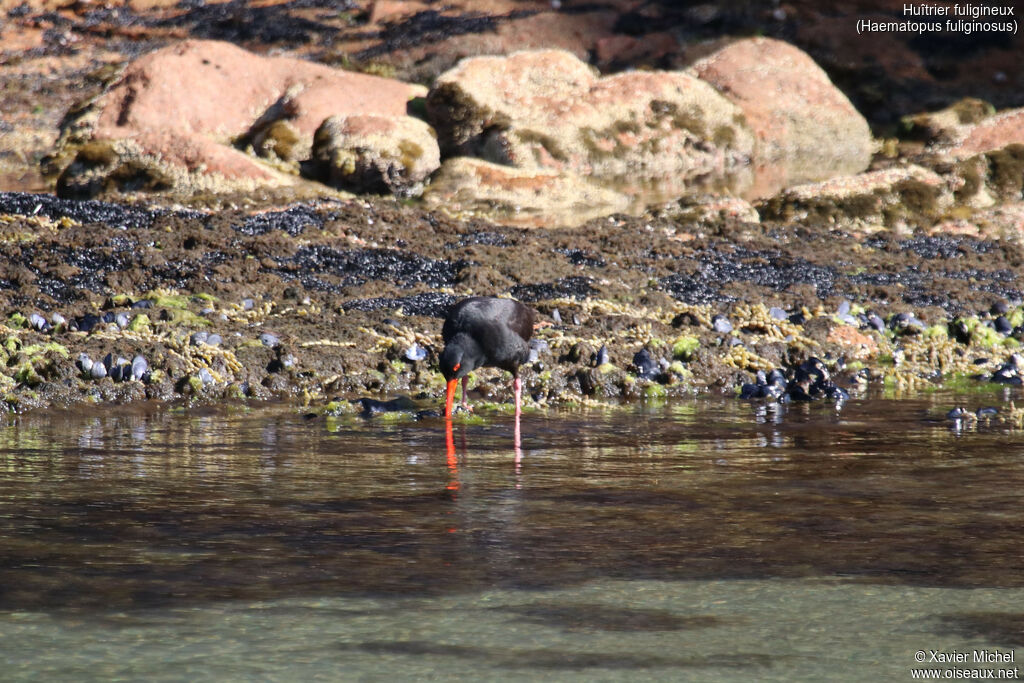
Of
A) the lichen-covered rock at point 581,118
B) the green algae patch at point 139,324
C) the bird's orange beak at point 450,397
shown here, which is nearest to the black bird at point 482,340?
the bird's orange beak at point 450,397

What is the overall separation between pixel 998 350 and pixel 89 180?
12420 millimetres

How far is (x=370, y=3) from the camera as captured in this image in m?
36.6

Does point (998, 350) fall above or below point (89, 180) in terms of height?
below

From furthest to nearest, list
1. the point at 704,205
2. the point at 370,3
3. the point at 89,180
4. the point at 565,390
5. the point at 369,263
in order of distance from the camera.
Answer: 1. the point at 370,3
2. the point at 89,180
3. the point at 704,205
4. the point at 369,263
5. the point at 565,390

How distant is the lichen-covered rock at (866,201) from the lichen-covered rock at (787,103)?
716 centimetres

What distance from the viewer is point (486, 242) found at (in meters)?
12.2

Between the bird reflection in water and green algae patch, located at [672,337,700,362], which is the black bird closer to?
the bird reflection in water

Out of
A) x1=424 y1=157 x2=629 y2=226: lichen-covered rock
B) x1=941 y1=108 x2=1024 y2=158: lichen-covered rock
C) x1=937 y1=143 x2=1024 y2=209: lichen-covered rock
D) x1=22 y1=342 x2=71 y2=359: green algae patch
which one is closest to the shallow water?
x1=22 y1=342 x2=71 y2=359: green algae patch

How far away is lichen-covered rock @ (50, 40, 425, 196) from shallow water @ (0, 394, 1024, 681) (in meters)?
10.2

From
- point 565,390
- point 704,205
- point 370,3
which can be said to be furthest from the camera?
point 370,3

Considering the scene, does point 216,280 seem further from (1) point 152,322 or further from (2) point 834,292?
(2) point 834,292

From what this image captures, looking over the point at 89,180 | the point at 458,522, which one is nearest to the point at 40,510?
the point at 458,522

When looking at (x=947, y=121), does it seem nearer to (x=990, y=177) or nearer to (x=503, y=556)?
(x=990, y=177)

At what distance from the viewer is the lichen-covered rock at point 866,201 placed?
15.3 metres
